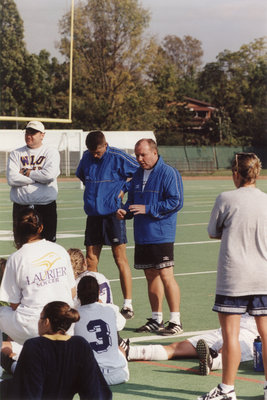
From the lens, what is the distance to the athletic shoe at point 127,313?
29.3 feet

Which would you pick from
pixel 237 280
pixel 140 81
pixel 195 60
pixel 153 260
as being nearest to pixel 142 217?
pixel 153 260

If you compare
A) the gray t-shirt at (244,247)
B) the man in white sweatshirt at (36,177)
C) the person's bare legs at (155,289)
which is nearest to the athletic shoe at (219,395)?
the gray t-shirt at (244,247)

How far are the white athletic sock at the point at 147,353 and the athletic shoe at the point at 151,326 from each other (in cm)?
119

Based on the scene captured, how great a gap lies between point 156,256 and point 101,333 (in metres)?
2.14

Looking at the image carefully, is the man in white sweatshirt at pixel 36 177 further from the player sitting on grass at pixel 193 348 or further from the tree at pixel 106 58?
the tree at pixel 106 58

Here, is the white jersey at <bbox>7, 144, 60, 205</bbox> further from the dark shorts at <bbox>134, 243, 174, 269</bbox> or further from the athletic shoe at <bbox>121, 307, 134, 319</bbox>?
the dark shorts at <bbox>134, 243, 174, 269</bbox>

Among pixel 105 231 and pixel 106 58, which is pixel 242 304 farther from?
pixel 106 58

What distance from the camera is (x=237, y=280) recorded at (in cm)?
572

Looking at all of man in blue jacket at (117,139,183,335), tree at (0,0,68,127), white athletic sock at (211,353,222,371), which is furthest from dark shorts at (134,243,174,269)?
tree at (0,0,68,127)

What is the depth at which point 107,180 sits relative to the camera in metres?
9.34

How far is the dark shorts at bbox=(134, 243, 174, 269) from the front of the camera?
8.40 metres

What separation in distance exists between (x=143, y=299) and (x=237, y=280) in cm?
438

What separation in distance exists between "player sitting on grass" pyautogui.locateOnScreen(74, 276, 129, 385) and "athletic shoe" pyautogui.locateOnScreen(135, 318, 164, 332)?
5.87ft

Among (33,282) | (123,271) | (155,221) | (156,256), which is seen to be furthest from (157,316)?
(33,282)
